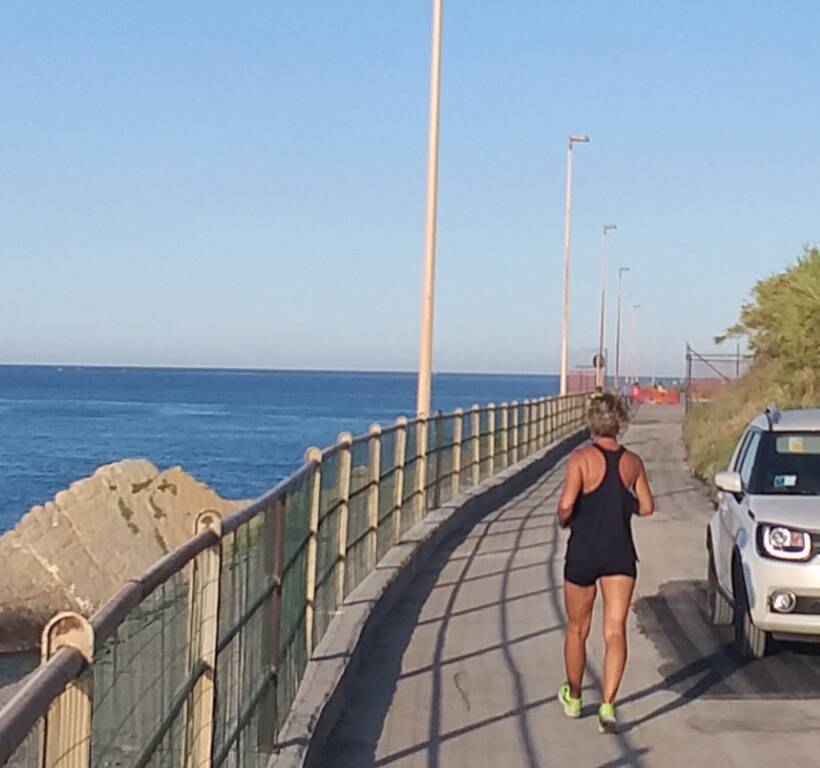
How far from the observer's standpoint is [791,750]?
7.91m

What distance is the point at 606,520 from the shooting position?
26.6ft

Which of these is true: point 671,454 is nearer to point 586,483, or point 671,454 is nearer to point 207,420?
point 586,483

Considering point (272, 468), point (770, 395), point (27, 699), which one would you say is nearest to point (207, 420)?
point (272, 468)

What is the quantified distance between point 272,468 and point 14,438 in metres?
21.1

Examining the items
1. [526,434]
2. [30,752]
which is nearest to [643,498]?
[30,752]

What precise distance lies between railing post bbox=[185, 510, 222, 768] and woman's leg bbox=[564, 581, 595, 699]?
3185 millimetres

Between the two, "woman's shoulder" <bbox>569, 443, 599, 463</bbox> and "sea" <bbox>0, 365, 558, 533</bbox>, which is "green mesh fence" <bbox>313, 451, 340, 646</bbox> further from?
"sea" <bbox>0, 365, 558, 533</bbox>

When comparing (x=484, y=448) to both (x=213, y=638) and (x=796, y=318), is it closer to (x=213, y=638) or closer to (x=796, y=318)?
(x=796, y=318)

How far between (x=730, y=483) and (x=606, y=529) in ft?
8.58

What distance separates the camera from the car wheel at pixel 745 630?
1005 centimetres

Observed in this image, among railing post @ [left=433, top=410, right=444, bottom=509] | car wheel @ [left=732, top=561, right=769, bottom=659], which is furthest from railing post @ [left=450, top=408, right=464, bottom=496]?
car wheel @ [left=732, top=561, right=769, bottom=659]

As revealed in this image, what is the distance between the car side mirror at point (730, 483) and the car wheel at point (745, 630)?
1.59ft

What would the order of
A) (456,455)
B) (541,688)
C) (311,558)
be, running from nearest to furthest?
(311,558), (541,688), (456,455)

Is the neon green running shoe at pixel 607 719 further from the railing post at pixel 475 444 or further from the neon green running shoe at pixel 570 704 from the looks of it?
the railing post at pixel 475 444
